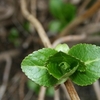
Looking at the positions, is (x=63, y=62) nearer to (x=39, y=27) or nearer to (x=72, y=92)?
(x=72, y=92)

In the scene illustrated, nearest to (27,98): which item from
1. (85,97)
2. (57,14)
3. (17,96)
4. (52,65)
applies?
(17,96)

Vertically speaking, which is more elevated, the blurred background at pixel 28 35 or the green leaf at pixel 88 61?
the blurred background at pixel 28 35

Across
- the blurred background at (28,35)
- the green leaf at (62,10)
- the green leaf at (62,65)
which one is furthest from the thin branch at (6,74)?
the green leaf at (62,65)

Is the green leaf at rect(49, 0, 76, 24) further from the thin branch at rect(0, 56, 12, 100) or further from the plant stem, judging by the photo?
the plant stem

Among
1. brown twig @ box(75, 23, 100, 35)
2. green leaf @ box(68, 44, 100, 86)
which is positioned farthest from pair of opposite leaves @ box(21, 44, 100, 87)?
brown twig @ box(75, 23, 100, 35)

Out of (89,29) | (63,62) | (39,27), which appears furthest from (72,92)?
(89,29)

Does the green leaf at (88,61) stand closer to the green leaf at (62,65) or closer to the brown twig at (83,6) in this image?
the green leaf at (62,65)
